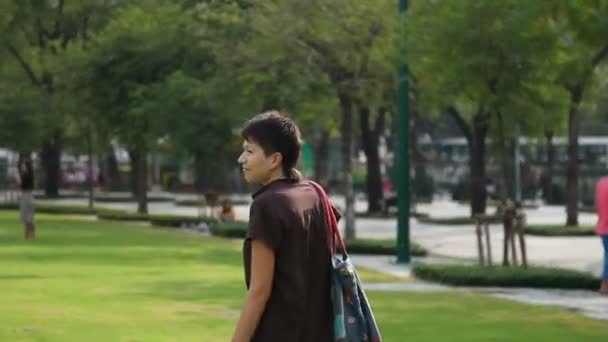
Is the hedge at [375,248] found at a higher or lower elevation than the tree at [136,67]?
lower

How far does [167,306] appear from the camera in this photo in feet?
57.4

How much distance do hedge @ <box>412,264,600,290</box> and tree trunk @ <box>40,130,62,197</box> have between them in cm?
3566

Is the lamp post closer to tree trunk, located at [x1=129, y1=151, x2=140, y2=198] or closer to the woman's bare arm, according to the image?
the woman's bare arm

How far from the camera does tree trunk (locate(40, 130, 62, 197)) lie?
58438mm

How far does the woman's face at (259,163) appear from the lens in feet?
21.3

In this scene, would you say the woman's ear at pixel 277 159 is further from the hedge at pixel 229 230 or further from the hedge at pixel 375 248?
the hedge at pixel 229 230

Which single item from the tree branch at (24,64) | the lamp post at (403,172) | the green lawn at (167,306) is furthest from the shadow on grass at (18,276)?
the tree branch at (24,64)

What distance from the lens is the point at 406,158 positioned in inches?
1046

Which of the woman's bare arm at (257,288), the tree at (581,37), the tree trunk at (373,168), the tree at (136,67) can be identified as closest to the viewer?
the woman's bare arm at (257,288)

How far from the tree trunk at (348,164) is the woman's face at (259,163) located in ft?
81.0

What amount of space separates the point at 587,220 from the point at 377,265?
2174cm

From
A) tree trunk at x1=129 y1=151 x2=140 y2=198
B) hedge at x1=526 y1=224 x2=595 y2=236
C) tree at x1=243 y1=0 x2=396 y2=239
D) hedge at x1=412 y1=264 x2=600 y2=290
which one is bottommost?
hedge at x1=412 y1=264 x2=600 y2=290

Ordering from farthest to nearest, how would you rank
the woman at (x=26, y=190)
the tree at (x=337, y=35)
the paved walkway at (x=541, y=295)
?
the woman at (x=26, y=190) → the tree at (x=337, y=35) → the paved walkway at (x=541, y=295)

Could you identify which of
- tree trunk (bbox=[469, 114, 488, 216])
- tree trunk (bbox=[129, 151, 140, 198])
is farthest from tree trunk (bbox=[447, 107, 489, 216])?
tree trunk (bbox=[129, 151, 140, 198])
